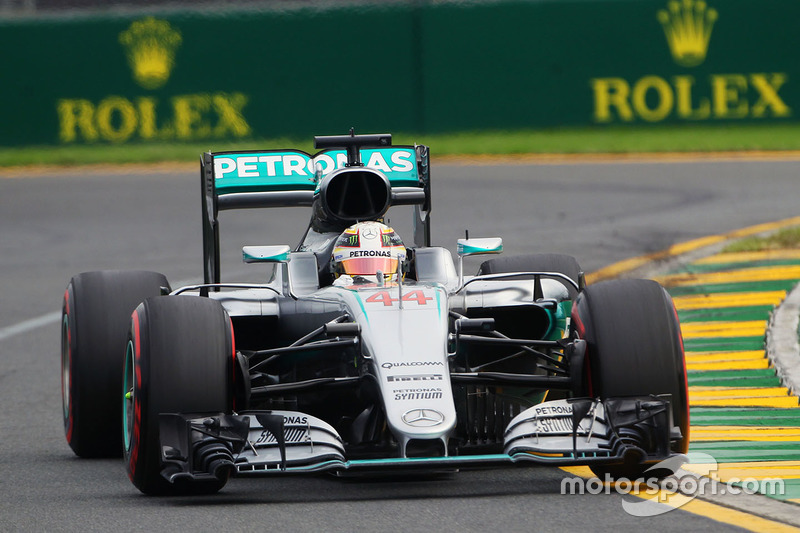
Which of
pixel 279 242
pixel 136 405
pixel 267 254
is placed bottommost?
pixel 136 405

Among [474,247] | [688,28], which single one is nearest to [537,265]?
[474,247]

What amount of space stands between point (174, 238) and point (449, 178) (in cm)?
518

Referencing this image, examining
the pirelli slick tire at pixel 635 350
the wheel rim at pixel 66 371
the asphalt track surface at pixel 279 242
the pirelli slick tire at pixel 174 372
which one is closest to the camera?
the asphalt track surface at pixel 279 242

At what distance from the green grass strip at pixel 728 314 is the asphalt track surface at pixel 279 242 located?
8.50ft

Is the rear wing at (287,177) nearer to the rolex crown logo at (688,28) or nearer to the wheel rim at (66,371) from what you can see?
the wheel rim at (66,371)

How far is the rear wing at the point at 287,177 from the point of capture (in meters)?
8.91

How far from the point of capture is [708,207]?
1838 centimetres

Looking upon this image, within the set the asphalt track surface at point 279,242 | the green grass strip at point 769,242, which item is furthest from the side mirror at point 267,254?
the green grass strip at point 769,242

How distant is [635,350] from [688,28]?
19.1 metres

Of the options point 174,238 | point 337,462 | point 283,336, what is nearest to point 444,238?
point 174,238

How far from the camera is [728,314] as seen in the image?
11539 mm

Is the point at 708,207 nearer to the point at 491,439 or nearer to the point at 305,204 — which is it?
the point at 305,204

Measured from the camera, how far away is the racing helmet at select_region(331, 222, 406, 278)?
26.2ft

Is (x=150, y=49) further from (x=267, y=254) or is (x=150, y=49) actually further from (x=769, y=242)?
(x=267, y=254)
